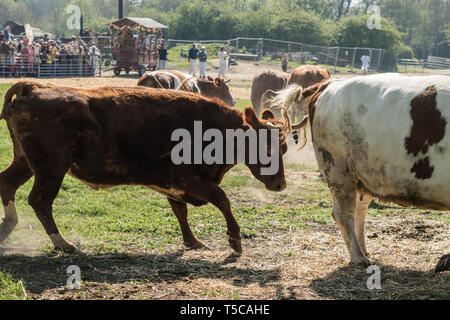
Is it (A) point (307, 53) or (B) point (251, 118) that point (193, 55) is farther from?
(B) point (251, 118)

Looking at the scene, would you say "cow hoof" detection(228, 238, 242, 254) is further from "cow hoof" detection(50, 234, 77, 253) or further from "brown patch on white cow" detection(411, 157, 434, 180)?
"brown patch on white cow" detection(411, 157, 434, 180)

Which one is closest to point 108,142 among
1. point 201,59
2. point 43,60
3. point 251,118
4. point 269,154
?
point 251,118

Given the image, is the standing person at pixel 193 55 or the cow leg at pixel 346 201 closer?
the cow leg at pixel 346 201

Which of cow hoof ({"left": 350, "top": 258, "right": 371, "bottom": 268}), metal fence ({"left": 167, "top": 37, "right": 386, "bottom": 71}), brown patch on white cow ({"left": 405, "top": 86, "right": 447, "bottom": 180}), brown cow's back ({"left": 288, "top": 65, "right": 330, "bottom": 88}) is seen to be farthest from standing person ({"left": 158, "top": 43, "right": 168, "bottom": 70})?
brown patch on white cow ({"left": 405, "top": 86, "right": 447, "bottom": 180})

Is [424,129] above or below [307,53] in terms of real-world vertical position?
below

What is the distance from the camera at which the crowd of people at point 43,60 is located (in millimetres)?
26969

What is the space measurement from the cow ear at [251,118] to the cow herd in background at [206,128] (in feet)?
0.04

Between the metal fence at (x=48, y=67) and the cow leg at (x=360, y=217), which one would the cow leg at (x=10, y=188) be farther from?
the metal fence at (x=48, y=67)

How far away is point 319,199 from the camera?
942 centimetres

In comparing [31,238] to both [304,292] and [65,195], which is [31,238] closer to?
[65,195]

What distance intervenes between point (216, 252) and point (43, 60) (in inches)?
940
